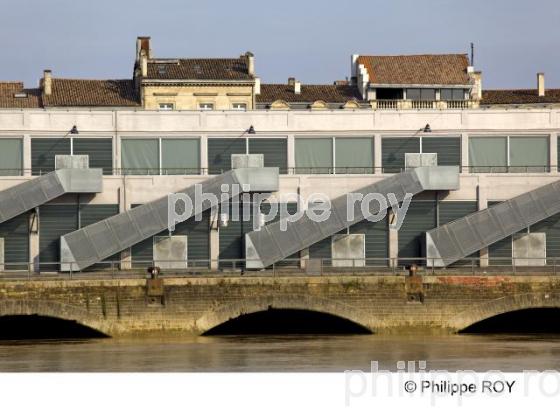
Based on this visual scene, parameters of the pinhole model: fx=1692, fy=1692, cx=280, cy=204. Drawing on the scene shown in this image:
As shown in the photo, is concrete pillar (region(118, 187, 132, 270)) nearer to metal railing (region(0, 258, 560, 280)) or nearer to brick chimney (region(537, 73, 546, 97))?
metal railing (region(0, 258, 560, 280))

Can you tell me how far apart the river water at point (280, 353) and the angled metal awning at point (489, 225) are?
31.8ft

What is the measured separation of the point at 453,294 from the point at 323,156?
1557 cm

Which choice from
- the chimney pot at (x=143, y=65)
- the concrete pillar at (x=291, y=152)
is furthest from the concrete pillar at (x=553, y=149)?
the chimney pot at (x=143, y=65)

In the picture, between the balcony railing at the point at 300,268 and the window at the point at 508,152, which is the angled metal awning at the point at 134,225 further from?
the window at the point at 508,152

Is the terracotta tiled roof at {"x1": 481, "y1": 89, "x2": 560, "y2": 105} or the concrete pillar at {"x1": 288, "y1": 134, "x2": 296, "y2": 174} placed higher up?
the terracotta tiled roof at {"x1": 481, "y1": 89, "x2": 560, "y2": 105}

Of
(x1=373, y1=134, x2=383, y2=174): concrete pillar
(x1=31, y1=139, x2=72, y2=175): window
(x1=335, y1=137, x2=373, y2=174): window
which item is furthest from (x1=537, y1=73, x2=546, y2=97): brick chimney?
(x1=31, y1=139, x2=72, y2=175): window

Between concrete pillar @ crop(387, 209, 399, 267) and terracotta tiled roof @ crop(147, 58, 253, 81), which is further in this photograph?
terracotta tiled roof @ crop(147, 58, 253, 81)

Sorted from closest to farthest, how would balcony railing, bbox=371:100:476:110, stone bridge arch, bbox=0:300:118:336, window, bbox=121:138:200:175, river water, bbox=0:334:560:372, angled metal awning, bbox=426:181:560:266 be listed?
river water, bbox=0:334:560:372 → stone bridge arch, bbox=0:300:118:336 → angled metal awning, bbox=426:181:560:266 → window, bbox=121:138:200:175 → balcony railing, bbox=371:100:476:110

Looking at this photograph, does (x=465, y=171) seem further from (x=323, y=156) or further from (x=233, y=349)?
(x=233, y=349)

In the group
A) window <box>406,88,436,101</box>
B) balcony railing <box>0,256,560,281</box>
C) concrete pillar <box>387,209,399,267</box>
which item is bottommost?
balcony railing <box>0,256,560,281</box>

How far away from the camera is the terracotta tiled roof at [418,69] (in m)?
148

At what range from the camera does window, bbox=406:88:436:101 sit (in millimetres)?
147250

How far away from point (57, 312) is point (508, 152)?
2966 cm

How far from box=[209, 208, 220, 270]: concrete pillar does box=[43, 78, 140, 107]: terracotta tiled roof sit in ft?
150
